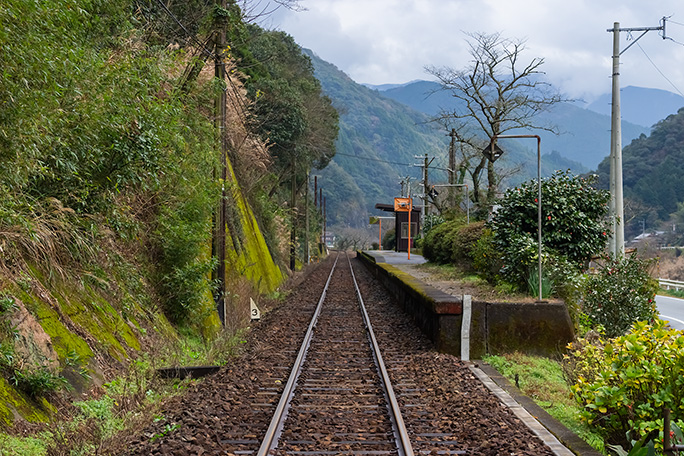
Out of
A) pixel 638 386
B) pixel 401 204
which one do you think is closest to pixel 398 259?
pixel 401 204

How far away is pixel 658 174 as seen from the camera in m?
69.2

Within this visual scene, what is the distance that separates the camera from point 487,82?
95.5 ft

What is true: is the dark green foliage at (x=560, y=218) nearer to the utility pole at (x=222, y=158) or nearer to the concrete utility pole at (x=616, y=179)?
the concrete utility pole at (x=616, y=179)

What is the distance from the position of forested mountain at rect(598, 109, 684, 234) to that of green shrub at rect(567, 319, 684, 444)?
64.5m

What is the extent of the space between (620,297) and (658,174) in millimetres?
64497

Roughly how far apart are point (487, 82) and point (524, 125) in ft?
8.41

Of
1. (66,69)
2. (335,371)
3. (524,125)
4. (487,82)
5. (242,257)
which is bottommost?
(335,371)

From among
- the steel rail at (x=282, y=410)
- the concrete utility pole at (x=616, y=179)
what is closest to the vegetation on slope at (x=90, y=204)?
the steel rail at (x=282, y=410)

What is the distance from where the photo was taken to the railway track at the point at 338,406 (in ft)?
18.5

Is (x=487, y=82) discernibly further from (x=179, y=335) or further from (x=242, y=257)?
(x=179, y=335)

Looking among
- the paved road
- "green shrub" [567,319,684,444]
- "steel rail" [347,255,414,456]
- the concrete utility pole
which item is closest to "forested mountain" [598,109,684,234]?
the paved road

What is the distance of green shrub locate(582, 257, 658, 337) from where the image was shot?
1188cm

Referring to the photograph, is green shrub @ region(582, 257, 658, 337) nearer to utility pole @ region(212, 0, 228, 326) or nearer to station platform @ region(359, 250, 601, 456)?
station platform @ region(359, 250, 601, 456)

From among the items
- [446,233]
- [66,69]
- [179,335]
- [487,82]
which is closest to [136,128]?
[66,69]
